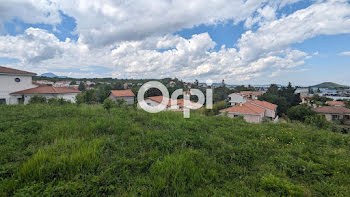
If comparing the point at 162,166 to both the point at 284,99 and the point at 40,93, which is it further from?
the point at 284,99

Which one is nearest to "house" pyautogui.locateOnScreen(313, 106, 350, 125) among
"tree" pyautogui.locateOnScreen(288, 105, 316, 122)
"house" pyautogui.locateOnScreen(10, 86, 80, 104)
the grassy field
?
"tree" pyautogui.locateOnScreen(288, 105, 316, 122)

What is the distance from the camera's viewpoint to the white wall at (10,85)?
49.5ft

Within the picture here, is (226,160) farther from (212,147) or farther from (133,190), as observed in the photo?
(133,190)

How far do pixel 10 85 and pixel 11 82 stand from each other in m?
0.34

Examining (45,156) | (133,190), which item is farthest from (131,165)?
(45,156)

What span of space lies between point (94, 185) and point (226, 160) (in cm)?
230

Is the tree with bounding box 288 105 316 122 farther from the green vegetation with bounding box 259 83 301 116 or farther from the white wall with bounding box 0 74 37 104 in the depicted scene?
the white wall with bounding box 0 74 37 104

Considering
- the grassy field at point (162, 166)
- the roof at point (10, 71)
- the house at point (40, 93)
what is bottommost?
the grassy field at point (162, 166)

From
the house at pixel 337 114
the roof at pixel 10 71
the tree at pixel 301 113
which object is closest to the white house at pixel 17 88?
the roof at pixel 10 71

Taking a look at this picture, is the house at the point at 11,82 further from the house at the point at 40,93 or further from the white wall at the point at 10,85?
the house at the point at 40,93

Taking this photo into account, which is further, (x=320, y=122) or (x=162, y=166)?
(x=320, y=122)

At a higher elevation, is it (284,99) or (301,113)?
(284,99)

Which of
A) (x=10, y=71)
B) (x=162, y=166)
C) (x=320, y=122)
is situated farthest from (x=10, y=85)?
(x=320, y=122)

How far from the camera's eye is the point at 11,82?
51.4ft
